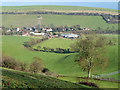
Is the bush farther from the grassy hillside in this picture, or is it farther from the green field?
the green field

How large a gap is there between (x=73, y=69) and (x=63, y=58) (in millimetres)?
3695

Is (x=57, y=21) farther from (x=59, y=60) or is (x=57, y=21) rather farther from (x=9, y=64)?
(x=9, y=64)

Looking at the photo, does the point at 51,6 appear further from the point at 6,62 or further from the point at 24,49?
the point at 6,62

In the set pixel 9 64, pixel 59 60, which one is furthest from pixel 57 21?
pixel 9 64

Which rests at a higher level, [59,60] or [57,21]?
[57,21]

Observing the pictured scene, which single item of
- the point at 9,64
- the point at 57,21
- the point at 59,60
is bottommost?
the point at 59,60

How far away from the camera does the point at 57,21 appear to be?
2114 inches

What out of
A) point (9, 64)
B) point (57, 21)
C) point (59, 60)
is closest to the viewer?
point (9, 64)

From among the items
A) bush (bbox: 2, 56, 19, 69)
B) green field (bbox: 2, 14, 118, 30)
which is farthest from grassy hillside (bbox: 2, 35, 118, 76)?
green field (bbox: 2, 14, 118, 30)

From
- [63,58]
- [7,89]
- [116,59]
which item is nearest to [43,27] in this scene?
[63,58]

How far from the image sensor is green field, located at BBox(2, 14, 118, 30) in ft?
157

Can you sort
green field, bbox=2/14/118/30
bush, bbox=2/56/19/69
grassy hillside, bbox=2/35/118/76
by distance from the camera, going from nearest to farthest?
1. bush, bbox=2/56/19/69
2. grassy hillside, bbox=2/35/118/76
3. green field, bbox=2/14/118/30

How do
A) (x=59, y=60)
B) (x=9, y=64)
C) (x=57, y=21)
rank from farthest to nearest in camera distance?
(x=57, y=21) → (x=59, y=60) → (x=9, y=64)

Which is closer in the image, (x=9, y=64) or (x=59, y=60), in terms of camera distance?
(x=9, y=64)
